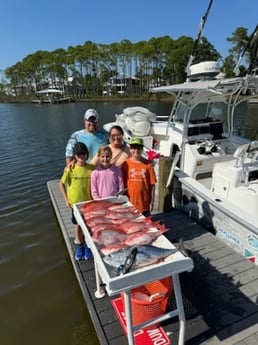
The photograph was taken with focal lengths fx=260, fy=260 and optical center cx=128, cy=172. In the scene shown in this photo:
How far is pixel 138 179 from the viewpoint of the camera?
311 cm

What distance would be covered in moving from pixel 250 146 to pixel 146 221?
2411mm

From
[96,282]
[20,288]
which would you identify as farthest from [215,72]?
[20,288]

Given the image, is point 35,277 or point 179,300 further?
point 35,277

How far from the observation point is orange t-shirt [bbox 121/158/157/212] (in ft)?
10.2

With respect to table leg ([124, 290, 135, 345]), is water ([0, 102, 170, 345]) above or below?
below

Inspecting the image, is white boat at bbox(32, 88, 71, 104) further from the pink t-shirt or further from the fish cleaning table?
the fish cleaning table

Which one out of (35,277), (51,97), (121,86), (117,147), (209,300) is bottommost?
(35,277)

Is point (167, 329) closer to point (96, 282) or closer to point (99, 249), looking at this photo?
point (96, 282)

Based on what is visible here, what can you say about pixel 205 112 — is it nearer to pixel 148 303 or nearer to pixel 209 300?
pixel 209 300

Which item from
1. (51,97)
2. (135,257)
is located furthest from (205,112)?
(51,97)

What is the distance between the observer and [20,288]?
393cm

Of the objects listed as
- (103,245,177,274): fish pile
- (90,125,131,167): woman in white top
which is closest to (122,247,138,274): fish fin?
(103,245,177,274): fish pile

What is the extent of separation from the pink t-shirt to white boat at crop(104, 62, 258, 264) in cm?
143

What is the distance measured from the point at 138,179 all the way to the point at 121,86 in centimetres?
6629
